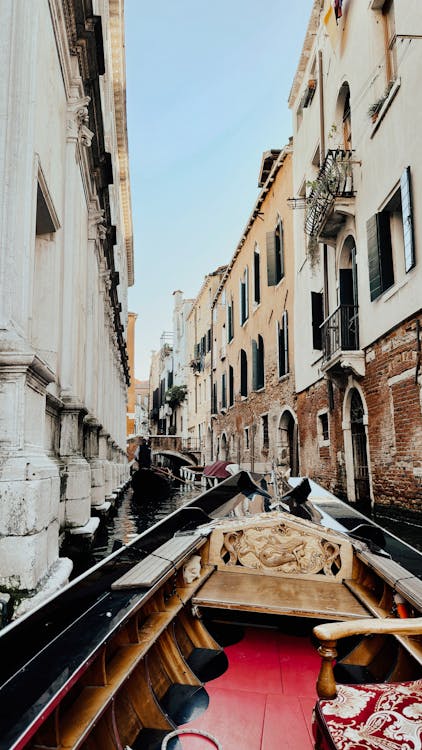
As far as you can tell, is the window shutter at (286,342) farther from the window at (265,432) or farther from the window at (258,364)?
the window at (265,432)

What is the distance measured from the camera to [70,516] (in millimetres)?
4520

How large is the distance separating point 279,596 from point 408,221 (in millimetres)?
4911

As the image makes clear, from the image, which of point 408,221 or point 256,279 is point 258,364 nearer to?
point 256,279

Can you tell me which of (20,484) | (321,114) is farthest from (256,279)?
(20,484)

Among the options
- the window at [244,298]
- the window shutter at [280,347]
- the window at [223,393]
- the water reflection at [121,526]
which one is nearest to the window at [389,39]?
the window shutter at [280,347]

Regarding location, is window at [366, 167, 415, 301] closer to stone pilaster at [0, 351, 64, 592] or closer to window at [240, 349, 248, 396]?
stone pilaster at [0, 351, 64, 592]

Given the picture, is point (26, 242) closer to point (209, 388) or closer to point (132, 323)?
point (209, 388)

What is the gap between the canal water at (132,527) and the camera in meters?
4.53

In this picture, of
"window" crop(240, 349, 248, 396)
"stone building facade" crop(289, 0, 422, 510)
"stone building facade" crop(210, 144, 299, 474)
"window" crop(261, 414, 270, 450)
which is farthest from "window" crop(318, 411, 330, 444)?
"window" crop(240, 349, 248, 396)

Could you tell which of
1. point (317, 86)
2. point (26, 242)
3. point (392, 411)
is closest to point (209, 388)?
point (317, 86)

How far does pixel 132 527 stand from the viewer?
722 centimetres

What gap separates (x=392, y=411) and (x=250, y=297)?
10.0 metres

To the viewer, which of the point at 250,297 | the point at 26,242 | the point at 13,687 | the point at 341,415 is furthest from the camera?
the point at 250,297

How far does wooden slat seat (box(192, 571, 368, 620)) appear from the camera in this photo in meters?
2.16
